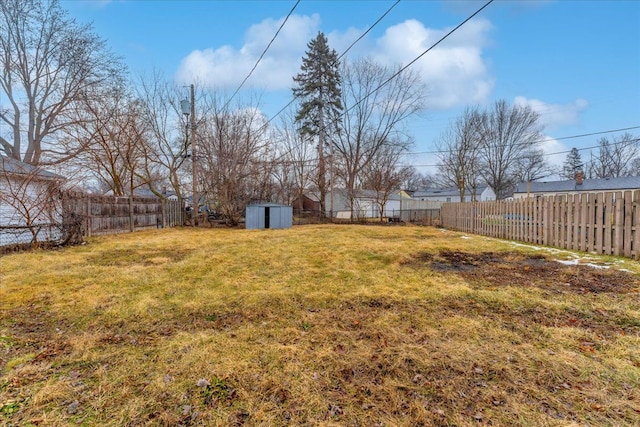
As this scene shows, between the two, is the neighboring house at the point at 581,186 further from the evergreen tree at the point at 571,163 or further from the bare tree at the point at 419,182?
→ the bare tree at the point at 419,182

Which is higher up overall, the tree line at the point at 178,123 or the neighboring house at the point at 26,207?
the tree line at the point at 178,123

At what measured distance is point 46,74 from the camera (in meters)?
13.9

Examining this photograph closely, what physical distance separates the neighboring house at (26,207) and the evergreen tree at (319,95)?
15.4 metres

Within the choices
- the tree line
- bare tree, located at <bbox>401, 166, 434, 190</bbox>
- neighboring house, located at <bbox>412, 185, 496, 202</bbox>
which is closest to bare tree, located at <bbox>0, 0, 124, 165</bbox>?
the tree line

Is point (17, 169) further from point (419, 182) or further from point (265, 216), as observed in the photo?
point (419, 182)

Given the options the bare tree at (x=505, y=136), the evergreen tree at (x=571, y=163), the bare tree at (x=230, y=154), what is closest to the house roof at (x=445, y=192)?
the evergreen tree at (x=571, y=163)

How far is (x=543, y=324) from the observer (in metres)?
2.84

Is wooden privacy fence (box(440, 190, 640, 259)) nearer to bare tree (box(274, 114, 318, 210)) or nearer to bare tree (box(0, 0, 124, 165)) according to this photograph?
bare tree (box(274, 114, 318, 210))

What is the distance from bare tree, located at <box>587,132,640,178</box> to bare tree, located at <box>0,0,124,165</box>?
1777 inches

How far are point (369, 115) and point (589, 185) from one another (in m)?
23.0

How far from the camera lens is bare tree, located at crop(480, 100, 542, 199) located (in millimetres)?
26656

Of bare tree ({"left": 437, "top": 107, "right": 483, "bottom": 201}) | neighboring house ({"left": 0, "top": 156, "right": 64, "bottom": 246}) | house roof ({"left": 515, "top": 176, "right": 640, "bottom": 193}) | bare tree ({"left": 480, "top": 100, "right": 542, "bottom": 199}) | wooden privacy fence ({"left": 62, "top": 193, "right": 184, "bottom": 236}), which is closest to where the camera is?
neighboring house ({"left": 0, "top": 156, "right": 64, "bottom": 246})

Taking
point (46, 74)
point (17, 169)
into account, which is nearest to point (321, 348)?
point (17, 169)

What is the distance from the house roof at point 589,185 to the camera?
25.1 m
